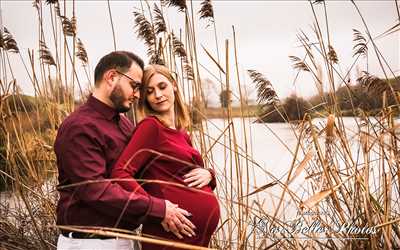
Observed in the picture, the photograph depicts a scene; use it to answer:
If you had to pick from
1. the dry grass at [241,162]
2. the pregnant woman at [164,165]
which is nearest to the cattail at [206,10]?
the dry grass at [241,162]

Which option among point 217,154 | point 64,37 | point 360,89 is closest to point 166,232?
point 217,154

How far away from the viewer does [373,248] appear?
164 cm

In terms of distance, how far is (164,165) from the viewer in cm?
161

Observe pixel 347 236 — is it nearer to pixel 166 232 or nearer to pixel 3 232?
pixel 166 232

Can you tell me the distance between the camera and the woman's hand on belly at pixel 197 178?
1.59m

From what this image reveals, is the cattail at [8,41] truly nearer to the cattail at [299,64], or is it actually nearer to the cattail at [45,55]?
the cattail at [45,55]

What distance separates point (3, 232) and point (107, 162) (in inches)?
63.0

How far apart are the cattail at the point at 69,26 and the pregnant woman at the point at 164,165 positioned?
3.67ft

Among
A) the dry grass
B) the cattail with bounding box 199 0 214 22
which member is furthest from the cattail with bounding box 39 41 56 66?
the cattail with bounding box 199 0 214 22

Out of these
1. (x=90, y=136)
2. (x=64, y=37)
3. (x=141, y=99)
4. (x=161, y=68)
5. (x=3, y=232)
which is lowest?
(x=3, y=232)

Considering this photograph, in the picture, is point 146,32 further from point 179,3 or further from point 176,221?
point 176,221

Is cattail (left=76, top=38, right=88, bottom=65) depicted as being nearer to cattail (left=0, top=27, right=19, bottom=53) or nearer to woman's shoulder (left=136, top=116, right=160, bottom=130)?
cattail (left=0, top=27, right=19, bottom=53)

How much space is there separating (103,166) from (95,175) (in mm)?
57

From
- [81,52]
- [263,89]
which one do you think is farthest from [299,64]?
[81,52]
